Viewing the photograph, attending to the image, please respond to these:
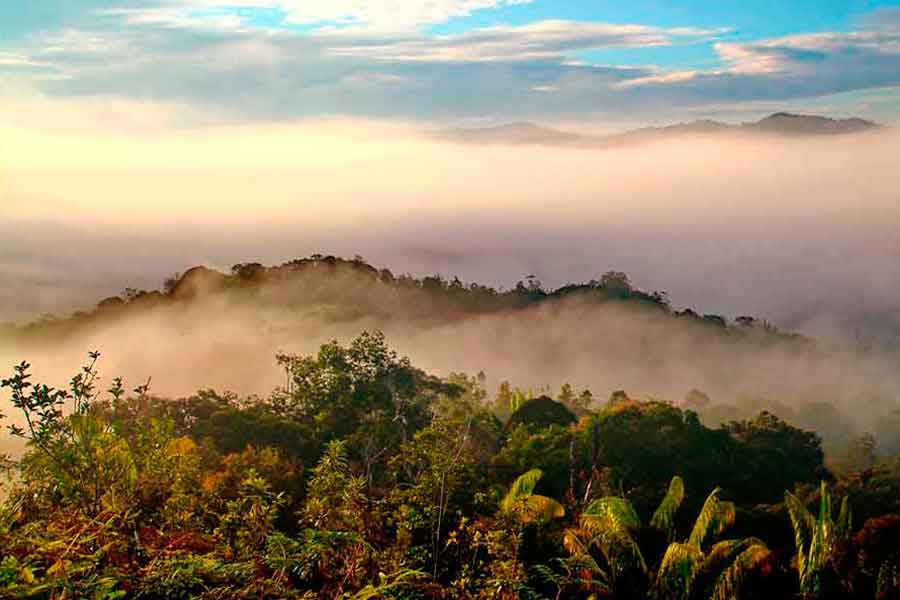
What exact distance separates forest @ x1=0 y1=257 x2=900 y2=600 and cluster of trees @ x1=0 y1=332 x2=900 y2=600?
1.4 inches

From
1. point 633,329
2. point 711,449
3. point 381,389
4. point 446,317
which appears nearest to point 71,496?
point 381,389

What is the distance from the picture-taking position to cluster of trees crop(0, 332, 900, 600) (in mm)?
5309

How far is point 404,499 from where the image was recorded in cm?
992

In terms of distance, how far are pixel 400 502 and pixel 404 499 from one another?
44 cm

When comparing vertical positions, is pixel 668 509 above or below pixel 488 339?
above

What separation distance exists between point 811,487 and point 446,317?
4098 centimetres

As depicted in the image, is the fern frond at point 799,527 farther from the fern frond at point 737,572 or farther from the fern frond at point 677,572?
the fern frond at point 677,572

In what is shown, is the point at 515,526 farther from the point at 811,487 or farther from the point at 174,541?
the point at 811,487

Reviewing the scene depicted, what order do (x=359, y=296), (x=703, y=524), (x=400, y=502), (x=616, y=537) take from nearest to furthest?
(x=400, y=502)
(x=616, y=537)
(x=703, y=524)
(x=359, y=296)

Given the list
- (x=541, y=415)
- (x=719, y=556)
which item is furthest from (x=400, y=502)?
(x=541, y=415)

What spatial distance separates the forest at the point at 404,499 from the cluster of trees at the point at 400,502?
0.04 m

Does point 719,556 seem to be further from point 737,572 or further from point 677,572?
point 677,572

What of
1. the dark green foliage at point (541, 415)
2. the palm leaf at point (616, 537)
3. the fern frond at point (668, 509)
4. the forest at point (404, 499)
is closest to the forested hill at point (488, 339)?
the forest at point (404, 499)

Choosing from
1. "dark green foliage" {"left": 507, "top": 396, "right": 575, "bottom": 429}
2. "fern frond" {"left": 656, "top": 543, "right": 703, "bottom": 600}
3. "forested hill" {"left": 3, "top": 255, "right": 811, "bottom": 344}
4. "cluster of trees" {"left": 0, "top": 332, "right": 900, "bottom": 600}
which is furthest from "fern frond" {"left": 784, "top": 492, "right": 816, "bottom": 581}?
"forested hill" {"left": 3, "top": 255, "right": 811, "bottom": 344}
